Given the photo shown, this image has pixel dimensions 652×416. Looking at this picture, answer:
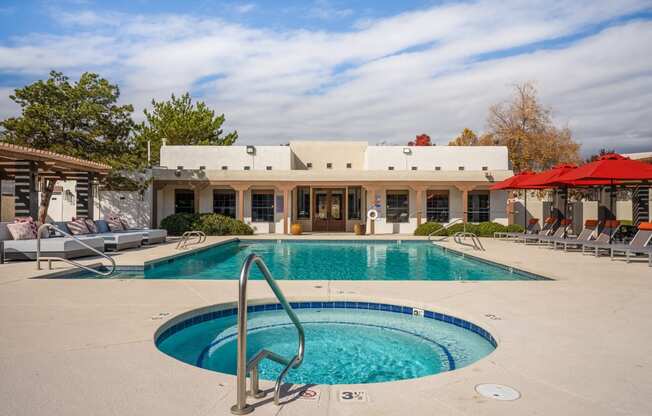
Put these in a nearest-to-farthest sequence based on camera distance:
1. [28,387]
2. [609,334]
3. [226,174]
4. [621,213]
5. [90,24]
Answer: [28,387]
[609,334]
[90,24]
[226,174]
[621,213]

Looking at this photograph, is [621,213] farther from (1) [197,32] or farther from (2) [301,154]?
(1) [197,32]

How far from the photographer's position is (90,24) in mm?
13227

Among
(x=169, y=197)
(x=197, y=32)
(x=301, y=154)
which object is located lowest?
(x=169, y=197)

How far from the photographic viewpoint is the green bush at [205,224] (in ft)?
62.6

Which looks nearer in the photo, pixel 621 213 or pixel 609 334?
pixel 609 334

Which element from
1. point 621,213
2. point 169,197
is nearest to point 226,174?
point 169,197

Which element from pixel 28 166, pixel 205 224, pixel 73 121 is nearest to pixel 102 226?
pixel 28 166

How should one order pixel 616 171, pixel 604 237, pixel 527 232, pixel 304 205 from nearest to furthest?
pixel 616 171
pixel 604 237
pixel 527 232
pixel 304 205

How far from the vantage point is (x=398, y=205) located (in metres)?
20.9

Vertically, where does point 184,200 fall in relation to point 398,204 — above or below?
above

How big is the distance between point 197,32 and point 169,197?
9285 mm

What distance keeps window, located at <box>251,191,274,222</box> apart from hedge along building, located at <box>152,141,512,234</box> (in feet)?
0.15

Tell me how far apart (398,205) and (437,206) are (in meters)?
1.90

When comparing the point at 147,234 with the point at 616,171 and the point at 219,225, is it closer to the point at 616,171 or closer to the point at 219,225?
the point at 219,225
